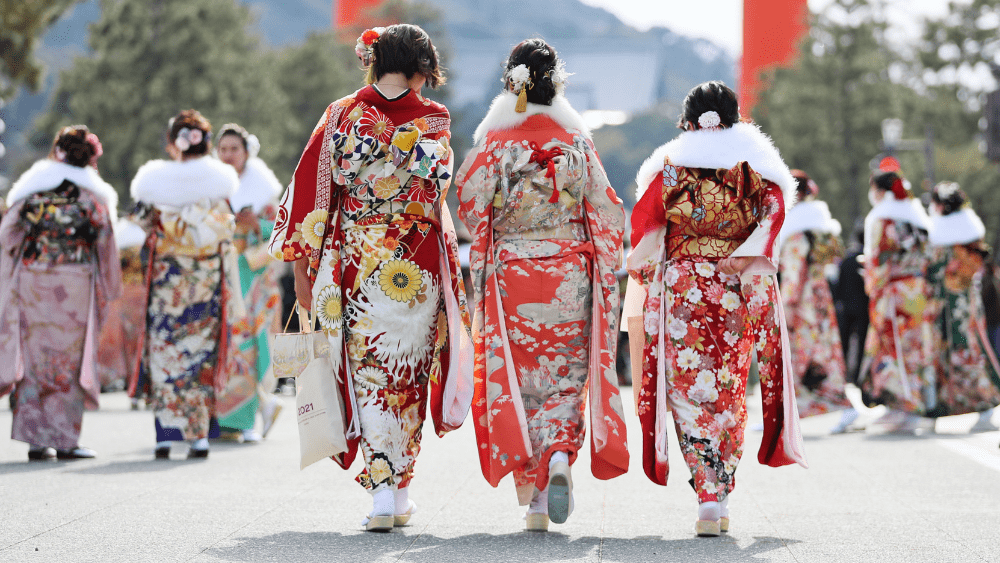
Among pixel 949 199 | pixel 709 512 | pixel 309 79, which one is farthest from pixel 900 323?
pixel 309 79

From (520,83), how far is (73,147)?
333cm

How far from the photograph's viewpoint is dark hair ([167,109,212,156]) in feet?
23.3

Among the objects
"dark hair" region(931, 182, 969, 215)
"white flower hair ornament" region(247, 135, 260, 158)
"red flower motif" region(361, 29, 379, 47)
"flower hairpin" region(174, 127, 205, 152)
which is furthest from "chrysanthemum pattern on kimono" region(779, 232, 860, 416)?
"red flower motif" region(361, 29, 379, 47)

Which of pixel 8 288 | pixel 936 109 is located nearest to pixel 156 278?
pixel 8 288

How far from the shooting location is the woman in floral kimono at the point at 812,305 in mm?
9555

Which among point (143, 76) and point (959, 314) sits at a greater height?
point (143, 76)

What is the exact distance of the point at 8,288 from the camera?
22.9 feet

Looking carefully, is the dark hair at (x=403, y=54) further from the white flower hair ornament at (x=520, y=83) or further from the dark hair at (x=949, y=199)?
the dark hair at (x=949, y=199)

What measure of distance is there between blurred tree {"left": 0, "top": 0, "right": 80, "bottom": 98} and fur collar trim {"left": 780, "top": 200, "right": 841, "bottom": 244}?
12032 millimetres

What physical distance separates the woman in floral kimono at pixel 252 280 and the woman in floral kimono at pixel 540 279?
347 centimetres

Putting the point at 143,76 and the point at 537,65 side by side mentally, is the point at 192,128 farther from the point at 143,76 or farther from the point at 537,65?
the point at 143,76

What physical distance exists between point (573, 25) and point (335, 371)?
132 meters

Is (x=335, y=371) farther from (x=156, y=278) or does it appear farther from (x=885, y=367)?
(x=885, y=367)

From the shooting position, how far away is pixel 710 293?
496 cm
